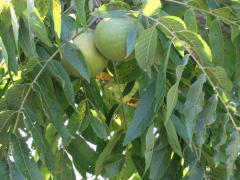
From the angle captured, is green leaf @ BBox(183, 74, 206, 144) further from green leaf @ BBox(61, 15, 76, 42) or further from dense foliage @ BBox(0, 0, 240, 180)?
green leaf @ BBox(61, 15, 76, 42)

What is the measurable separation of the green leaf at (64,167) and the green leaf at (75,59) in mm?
400

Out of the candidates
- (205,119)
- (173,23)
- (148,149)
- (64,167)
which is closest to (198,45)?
(173,23)

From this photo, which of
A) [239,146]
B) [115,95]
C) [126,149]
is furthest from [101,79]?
[239,146]

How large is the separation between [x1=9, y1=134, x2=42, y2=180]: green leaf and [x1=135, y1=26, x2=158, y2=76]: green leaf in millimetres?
393

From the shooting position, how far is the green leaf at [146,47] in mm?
1490

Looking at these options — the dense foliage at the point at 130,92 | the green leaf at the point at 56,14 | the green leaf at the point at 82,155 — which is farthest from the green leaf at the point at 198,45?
the green leaf at the point at 82,155

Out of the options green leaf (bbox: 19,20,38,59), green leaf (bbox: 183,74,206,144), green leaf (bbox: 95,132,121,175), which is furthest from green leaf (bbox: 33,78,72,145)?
green leaf (bbox: 183,74,206,144)

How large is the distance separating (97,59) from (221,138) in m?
0.47

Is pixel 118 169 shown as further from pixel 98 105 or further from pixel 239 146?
pixel 239 146

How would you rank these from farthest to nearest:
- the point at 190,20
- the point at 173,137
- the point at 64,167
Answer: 1. the point at 64,167
2. the point at 190,20
3. the point at 173,137

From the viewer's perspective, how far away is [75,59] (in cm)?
162

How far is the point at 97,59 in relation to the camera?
1.72 meters

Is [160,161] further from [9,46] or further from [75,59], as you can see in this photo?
[9,46]

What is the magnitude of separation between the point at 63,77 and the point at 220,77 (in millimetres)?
444
